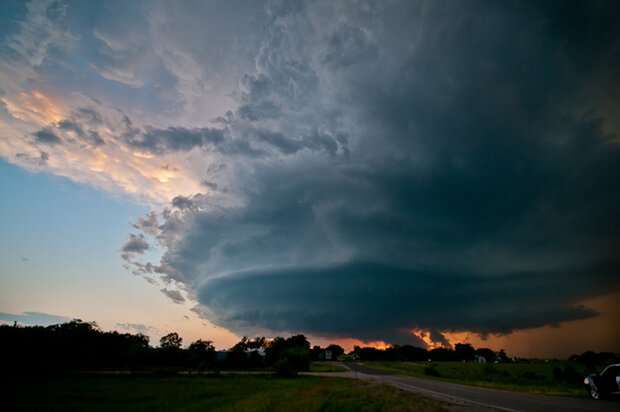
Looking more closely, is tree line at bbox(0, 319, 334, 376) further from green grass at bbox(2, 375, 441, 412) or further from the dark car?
the dark car

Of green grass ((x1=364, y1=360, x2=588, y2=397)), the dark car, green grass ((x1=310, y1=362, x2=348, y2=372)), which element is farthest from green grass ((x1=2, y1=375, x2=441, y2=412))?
green grass ((x1=310, y1=362, x2=348, y2=372))

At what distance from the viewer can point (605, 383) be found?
78.6 ft

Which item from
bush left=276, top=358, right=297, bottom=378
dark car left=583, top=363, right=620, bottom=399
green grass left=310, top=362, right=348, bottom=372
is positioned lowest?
green grass left=310, top=362, right=348, bottom=372

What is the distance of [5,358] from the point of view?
206ft

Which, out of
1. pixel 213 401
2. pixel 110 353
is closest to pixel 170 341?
pixel 110 353

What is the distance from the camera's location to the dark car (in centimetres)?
2350

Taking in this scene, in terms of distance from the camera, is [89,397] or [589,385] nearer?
[589,385]

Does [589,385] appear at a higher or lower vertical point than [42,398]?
higher

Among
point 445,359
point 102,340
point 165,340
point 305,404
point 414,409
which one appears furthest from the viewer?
point 445,359

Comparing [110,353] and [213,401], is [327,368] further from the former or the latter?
[213,401]

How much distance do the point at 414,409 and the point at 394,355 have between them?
205m

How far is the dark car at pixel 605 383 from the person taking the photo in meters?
23.5

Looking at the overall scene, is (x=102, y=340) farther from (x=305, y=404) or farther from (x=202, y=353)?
(x=305, y=404)

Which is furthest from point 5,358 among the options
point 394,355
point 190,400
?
point 394,355
